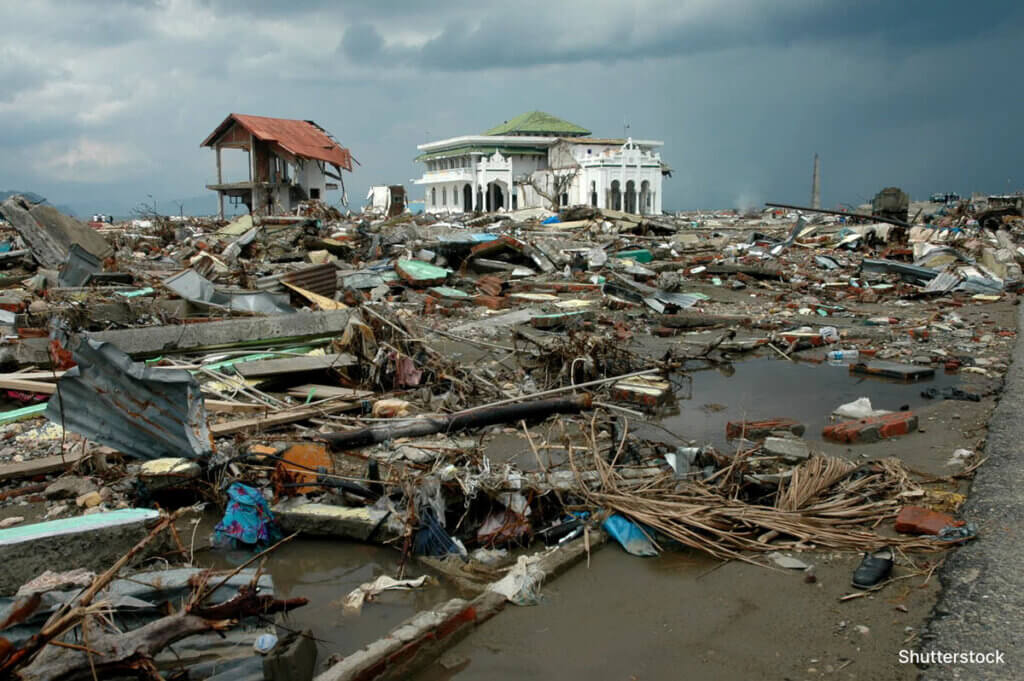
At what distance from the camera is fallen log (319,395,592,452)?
5285 mm

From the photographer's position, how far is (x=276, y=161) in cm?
2917

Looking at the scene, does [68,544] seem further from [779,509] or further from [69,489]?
[779,509]

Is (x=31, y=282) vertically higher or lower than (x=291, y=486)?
higher

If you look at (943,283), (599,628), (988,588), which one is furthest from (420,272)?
(988,588)

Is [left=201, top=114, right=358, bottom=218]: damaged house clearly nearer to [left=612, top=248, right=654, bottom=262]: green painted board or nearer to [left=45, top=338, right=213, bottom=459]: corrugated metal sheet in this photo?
A: [left=612, top=248, right=654, bottom=262]: green painted board

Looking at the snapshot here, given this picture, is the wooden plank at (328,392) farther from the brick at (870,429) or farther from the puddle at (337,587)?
the brick at (870,429)

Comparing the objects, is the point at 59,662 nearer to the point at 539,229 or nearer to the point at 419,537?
the point at 419,537

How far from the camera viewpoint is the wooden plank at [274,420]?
5.34 metres

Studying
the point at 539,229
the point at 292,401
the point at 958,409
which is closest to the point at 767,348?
the point at 958,409

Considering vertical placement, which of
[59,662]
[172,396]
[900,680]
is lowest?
[900,680]

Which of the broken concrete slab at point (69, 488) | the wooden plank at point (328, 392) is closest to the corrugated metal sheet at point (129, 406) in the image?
the broken concrete slab at point (69, 488)

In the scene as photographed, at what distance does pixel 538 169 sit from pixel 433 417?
127ft

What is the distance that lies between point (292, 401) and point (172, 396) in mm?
1660

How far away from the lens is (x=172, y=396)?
15.1 ft
